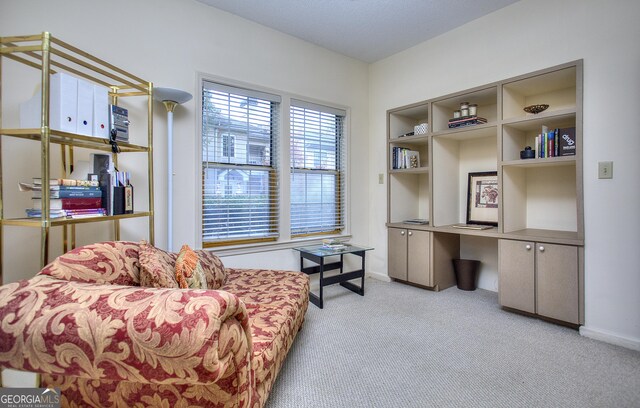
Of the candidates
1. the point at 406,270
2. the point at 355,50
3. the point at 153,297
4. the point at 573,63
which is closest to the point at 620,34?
the point at 573,63

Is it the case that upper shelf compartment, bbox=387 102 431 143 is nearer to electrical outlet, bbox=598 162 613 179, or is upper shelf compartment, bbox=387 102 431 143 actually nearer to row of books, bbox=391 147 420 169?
row of books, bbox=391 147 420 169

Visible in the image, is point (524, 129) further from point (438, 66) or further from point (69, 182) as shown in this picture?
point (69, 182)

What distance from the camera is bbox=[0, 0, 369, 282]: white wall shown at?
1.97m

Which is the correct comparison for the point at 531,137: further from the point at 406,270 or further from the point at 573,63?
the point at 406,270

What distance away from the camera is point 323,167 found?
Result: 3666mm

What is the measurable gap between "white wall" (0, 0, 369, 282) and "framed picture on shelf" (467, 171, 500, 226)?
1.83 m

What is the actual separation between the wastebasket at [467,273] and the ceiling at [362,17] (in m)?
2.54

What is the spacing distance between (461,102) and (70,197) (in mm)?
3540

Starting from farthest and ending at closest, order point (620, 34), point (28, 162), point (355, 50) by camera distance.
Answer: point (355, 50) < point (620, 34) < point (28, 162)

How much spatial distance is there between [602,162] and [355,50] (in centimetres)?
269

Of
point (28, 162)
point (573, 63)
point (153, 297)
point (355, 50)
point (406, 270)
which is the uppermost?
point (355, 50)

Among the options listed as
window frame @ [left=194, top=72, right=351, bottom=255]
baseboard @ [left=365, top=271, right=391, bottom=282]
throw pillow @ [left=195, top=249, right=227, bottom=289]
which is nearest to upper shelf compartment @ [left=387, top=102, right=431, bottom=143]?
window frame @ [left=194, top=72, right=351, bottom=255]

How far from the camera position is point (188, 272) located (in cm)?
168

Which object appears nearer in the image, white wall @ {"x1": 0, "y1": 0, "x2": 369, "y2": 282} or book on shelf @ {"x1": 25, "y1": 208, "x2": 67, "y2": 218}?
book on shelf @ {"x1": 25, "y1": 208, "x2": 67, "y2": 218}
